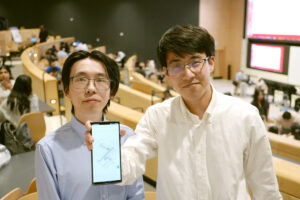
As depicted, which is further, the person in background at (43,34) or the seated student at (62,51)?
the person in background at (43,34)

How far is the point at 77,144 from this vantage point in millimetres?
1636

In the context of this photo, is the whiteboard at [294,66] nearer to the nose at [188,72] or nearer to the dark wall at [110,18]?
the dark wall at [110,18]

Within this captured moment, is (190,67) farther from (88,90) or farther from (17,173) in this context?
(17,173)

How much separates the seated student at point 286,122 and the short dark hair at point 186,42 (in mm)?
5992

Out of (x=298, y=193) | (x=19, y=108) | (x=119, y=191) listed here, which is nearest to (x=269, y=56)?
(x=19, y=108)

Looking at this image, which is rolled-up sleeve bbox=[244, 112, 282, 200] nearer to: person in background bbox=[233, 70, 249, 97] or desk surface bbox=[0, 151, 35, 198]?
desk surface bbox=[0, 151, 35, 198]

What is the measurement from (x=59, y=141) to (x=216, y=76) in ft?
60.3

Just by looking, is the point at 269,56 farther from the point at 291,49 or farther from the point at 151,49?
the point at 151,49

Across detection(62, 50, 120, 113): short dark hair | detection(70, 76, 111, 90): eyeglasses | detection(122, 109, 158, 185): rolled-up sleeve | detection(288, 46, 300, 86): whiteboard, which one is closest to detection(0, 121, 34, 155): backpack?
detection(62, 50, 120, 113): short dark hair

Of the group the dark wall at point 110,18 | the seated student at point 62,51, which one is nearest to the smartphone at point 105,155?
the seated student at point 62,51

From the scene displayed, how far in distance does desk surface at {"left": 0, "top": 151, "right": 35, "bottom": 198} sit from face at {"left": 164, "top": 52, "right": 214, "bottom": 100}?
2026 mm

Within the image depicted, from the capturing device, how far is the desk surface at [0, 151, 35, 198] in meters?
2.78

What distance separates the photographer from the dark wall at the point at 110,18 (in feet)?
59.1

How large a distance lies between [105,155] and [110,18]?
18654mm
